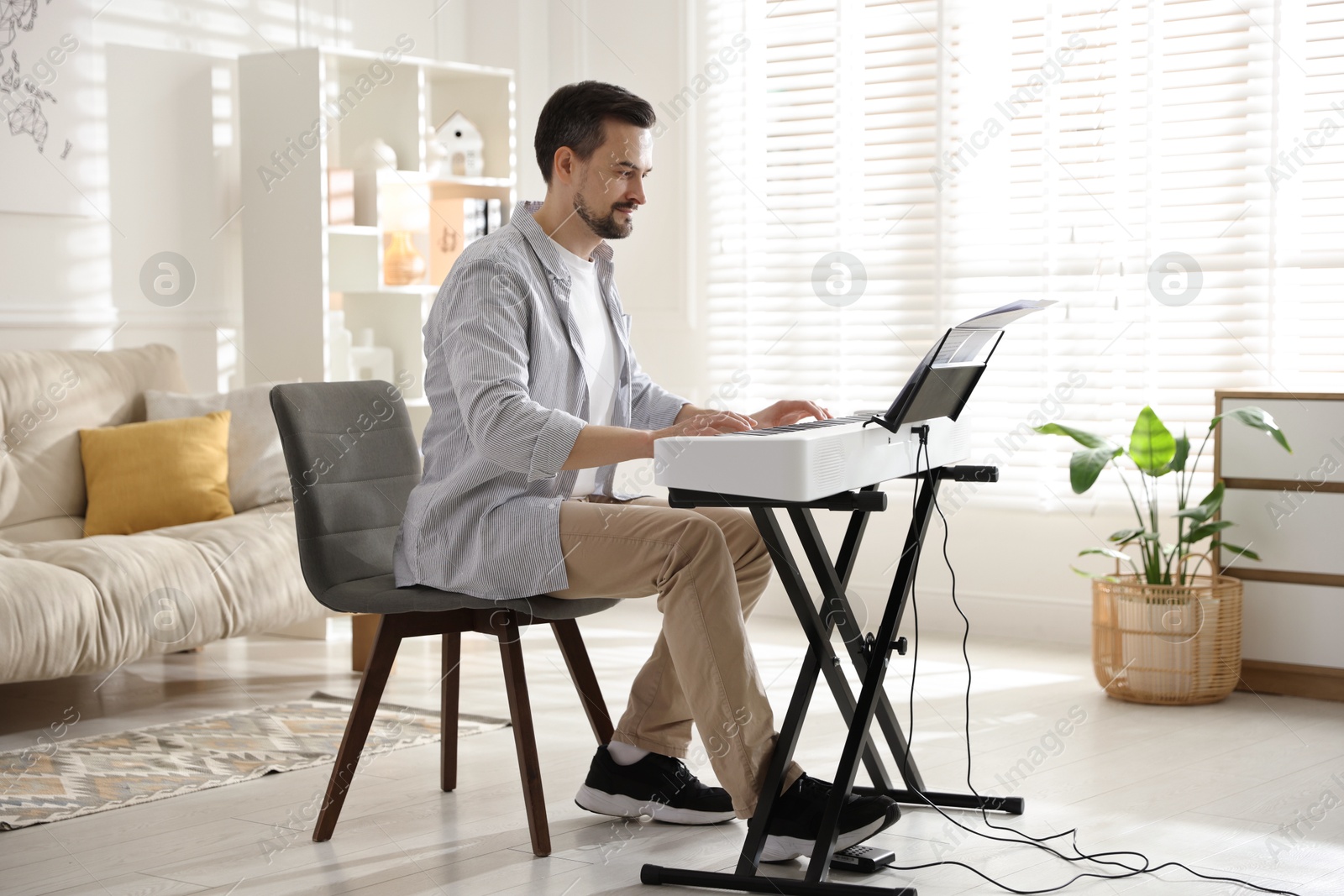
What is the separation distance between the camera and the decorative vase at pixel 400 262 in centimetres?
464

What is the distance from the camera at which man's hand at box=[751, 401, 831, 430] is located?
2.44 m

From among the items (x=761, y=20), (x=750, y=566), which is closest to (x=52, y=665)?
(x=750, y=566)

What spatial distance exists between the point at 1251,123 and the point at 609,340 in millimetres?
2192

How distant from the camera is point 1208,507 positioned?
348 cm

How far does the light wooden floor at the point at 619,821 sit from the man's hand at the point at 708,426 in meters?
0.68

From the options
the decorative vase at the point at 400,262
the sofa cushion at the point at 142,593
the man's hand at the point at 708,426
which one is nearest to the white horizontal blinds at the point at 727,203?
the decorative vase at the point at 400,262

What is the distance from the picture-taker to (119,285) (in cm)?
417

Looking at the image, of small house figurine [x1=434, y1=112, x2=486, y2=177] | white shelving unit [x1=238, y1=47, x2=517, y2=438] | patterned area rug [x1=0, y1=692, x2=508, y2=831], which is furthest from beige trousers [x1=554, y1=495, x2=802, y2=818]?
small house figurine [x1=434, y1=112, x2=486, y2=177]

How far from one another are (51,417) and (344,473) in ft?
5.20

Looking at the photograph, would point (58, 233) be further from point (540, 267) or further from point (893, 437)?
point (893, 437)

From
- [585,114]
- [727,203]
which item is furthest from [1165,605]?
[727,203]

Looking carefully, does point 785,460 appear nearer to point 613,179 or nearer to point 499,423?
point 499,423

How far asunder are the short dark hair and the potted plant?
152cm

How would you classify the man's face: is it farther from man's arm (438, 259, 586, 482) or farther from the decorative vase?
the decorative vase
